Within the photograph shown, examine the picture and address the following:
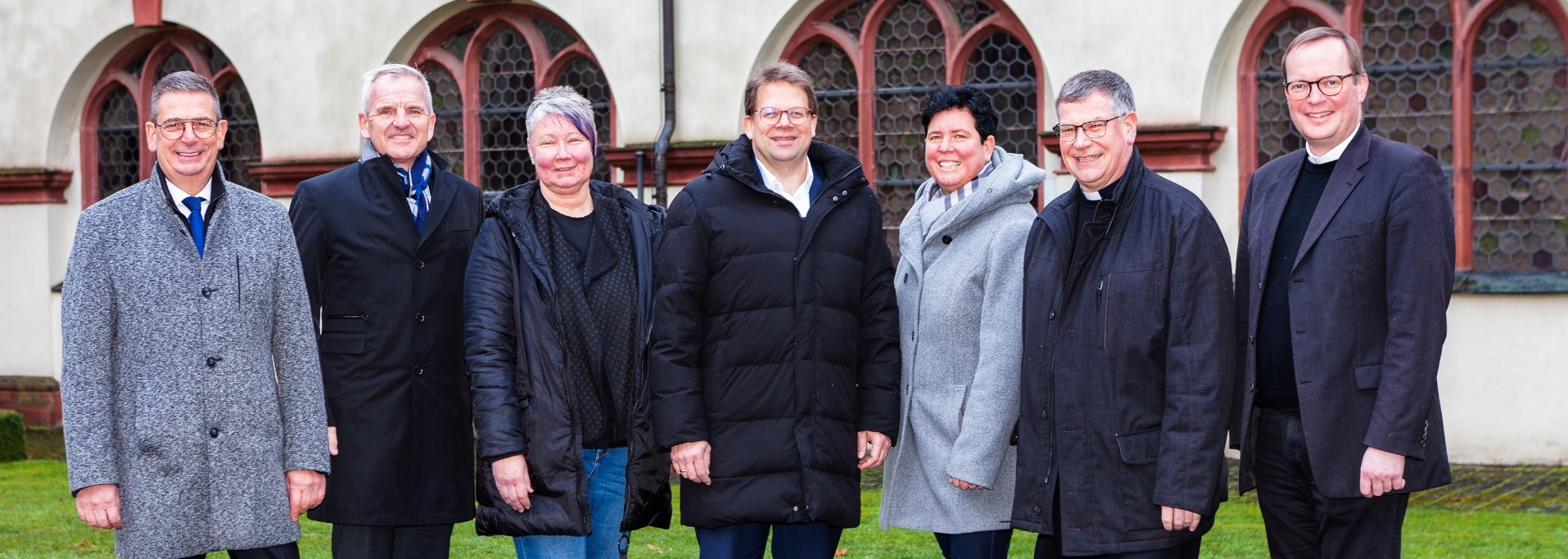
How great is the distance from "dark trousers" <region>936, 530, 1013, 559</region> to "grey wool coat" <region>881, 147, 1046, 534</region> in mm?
36

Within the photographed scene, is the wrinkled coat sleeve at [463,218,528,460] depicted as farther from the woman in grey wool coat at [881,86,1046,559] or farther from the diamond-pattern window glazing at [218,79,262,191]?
the diamond-pattern window glazing at [218,79,262,191]

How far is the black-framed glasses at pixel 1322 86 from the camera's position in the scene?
414cm

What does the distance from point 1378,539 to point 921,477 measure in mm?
1252

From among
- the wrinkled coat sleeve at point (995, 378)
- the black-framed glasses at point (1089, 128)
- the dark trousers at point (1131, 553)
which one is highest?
the black-framed glasses at point (1089, 128)

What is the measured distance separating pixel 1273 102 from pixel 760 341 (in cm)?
714

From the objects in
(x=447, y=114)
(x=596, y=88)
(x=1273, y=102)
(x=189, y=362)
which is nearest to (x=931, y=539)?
(x=1273, y=102)

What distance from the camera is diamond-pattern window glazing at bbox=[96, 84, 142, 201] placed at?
47.6 feet

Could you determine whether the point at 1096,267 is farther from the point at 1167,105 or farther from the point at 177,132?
the point at 1167,105

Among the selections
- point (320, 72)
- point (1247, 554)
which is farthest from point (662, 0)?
point (1247, 554)

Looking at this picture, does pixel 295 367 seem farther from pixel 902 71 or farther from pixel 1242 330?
pixel 902 71

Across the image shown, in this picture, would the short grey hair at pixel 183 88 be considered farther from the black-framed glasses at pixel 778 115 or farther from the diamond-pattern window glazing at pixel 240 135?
the diamond-pattern window glazing at pixel 240 135

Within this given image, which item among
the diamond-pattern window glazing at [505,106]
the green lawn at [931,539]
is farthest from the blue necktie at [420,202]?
the diamond-pattern window glazing at [505,106]

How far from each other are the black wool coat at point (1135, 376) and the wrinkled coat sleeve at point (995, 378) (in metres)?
0.21

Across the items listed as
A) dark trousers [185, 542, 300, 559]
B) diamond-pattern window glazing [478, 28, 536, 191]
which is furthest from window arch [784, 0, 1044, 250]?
dark trousers [185, 542, 300, 559]
